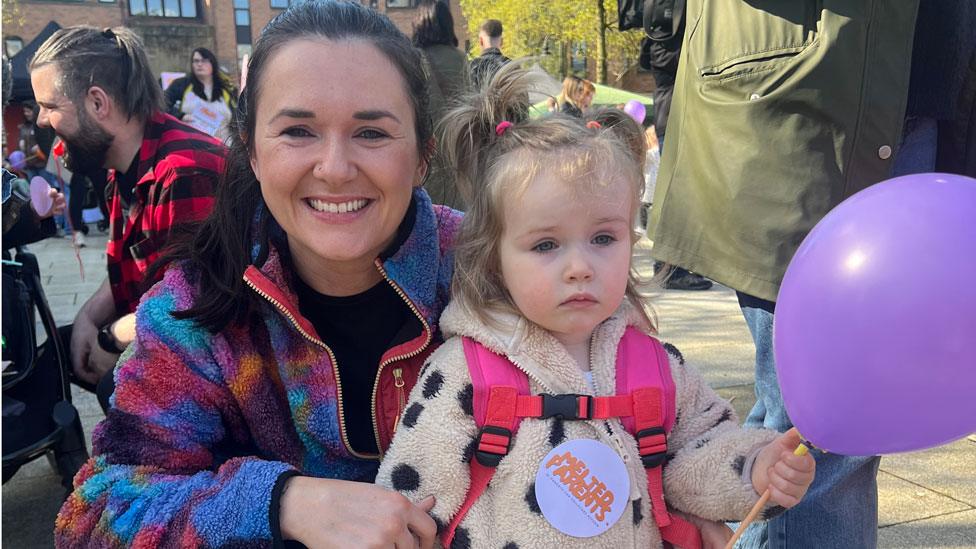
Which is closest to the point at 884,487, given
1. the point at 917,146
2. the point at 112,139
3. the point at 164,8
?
the point at 917,146

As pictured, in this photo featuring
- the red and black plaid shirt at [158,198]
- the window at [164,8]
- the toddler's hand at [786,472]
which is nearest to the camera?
the toddler's hand at [786,472]

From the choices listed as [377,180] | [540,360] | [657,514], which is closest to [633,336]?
[540,360]

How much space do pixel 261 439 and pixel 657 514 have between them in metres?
0.83

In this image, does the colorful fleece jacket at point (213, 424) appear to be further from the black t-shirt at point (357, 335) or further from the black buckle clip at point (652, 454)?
the black buckle clip at point (652, 454)

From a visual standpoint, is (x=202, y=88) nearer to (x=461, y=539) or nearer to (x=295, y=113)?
(x=295, y=113)

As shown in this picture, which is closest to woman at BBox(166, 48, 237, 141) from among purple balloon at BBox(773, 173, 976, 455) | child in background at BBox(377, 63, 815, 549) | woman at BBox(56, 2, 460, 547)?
woman at BBox(56, 2, 460, 547)

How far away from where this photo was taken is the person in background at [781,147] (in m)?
1.69

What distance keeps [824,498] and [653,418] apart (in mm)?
619

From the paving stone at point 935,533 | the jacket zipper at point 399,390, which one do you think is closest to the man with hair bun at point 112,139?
the jacket zipper at point 399,390

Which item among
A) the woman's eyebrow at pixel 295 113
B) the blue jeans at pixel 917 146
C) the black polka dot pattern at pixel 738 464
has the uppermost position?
the woman's eyebrow at pixel 295 113

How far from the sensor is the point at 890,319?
1153 millimetres

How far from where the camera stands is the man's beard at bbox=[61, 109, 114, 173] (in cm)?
297

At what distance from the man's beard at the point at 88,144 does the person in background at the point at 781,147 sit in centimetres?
210

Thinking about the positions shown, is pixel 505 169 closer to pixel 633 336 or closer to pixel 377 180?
pixel 377 180
